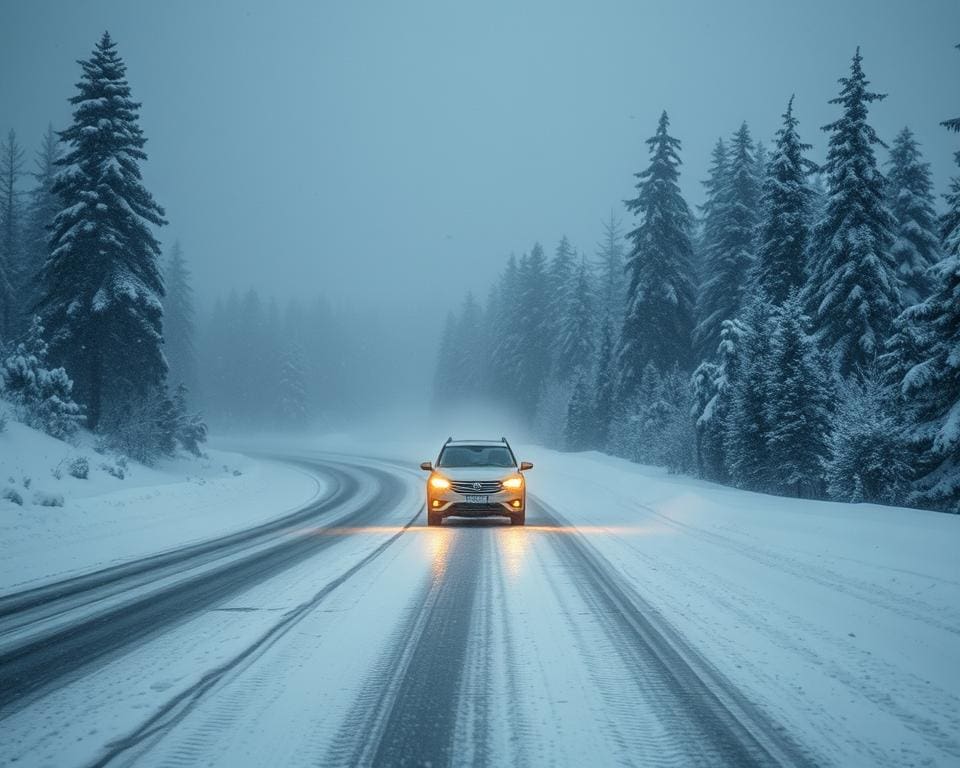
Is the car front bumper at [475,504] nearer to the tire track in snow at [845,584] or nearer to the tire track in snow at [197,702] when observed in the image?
the tire track in snow at [845,584]

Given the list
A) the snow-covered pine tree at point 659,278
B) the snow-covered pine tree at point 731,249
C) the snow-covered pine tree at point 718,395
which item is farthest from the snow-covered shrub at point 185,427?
the snow-covered pine tree at point 731,249

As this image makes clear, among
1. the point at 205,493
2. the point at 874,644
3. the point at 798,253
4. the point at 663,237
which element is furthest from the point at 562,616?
the point at 663,237

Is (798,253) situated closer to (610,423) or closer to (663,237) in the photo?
(663,237)

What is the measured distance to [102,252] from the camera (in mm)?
24250

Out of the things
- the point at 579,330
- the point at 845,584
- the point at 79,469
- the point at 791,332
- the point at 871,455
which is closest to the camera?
the point at 845,584

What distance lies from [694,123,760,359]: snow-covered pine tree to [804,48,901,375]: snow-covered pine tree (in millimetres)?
9126

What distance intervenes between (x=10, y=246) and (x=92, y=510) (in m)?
39.8

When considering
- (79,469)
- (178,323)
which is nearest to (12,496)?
(79,469)

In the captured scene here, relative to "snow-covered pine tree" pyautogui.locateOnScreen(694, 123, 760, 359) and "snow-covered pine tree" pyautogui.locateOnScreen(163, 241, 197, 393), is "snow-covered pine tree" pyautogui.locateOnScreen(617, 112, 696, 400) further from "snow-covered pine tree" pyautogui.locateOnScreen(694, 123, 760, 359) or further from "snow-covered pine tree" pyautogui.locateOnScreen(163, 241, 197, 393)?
"snow-covered pine tree" pyautogui.locateOnScreen(163, 241, 197, 393)

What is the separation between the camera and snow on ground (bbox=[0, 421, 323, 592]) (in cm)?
967

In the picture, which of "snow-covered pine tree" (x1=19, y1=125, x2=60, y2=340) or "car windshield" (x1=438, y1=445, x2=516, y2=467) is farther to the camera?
"snow-covered pine tree" (x1=19, y1=125, x2=60, y2=340)

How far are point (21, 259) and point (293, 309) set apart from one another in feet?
234

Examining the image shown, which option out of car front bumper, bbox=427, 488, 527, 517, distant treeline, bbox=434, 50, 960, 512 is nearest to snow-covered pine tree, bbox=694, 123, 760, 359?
distant treeline, bbox=434, 50, 960, 512

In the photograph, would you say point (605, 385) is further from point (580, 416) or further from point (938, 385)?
point (938, 385)
